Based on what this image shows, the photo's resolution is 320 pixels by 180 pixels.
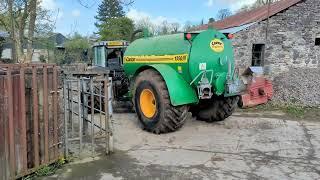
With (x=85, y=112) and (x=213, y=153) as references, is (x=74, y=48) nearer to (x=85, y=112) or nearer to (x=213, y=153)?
(x=85, y=112)

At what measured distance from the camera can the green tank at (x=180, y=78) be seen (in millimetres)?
7207

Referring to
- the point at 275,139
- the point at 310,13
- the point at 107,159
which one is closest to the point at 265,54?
the point at 310,13

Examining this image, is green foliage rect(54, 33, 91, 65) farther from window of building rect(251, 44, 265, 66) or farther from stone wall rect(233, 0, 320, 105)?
stone wall rect(233, 0, 320, 105)

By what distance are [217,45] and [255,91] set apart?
3.49 metres

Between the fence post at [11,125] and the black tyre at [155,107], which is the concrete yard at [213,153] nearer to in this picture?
the black tyre at [155,107]

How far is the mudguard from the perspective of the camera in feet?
23.3

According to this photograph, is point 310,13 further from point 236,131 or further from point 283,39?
point 236,131

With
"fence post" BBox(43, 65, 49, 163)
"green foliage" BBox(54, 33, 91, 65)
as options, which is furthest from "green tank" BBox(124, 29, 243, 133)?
"green foliage" BBox(54, 33, 91, 65)

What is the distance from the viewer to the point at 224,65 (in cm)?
767

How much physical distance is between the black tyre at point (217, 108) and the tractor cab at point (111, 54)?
278cm

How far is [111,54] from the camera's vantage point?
10.5 meters

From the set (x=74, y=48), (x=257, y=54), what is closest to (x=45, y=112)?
(x=257, y=54)

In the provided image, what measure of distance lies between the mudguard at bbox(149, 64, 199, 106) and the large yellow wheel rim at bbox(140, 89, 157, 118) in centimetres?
59

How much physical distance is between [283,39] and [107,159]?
8546 mm
